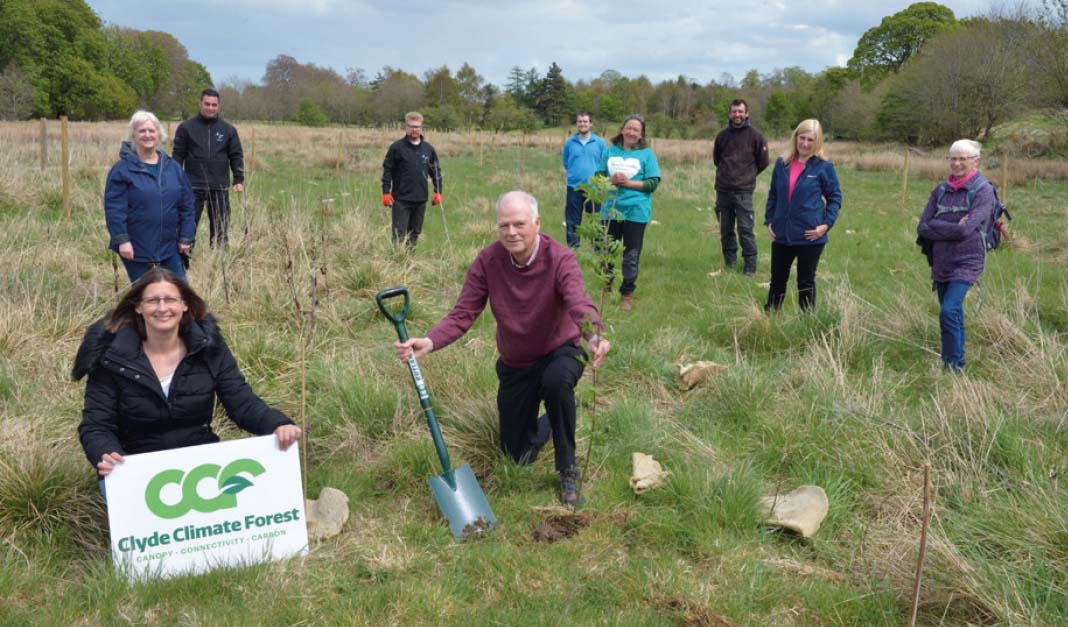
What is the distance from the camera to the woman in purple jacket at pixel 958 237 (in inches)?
211

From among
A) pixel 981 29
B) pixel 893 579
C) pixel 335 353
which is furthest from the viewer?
pixel 981 29

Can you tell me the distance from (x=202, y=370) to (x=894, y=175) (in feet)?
81.4

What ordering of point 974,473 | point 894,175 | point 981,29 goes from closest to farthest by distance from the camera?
point 974,473 → point 894,175 → point 981,29

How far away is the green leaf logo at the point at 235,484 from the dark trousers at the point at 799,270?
15.6 feet

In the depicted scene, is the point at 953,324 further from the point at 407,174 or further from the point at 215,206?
the point at 215,206

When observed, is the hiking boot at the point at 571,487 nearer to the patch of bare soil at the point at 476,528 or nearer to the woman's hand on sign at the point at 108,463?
the patch of bare soil at the point at 476,528

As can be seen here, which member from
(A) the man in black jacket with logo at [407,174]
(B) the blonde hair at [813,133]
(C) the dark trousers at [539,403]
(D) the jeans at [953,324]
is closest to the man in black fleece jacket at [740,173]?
(B) the blonde hair at [813,133]

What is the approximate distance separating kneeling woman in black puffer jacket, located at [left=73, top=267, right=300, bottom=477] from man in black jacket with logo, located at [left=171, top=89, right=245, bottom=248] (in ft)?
16.9

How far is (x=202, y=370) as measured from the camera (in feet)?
11.4

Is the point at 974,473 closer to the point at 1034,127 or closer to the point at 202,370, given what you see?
the point at 202,370

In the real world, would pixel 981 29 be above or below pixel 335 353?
above

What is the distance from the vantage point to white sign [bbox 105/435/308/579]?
10.1 feet

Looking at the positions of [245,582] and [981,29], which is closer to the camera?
[245,582]

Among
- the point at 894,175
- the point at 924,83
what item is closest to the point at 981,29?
the point at 924,83
